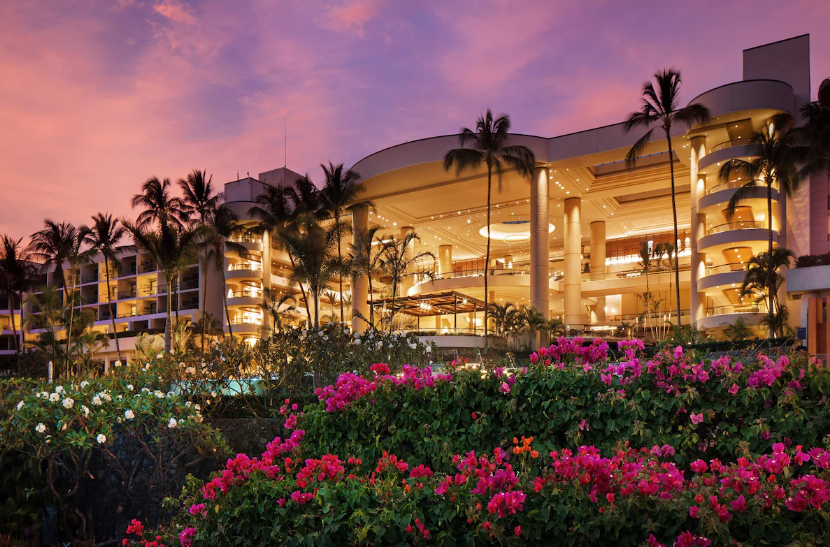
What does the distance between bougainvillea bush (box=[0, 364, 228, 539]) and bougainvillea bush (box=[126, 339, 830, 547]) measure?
448 centimetres

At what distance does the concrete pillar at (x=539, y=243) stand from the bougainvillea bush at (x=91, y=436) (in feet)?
86.3

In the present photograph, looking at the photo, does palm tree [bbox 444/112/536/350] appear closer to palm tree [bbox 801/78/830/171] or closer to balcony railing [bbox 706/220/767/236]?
balcony railing [bbox 706/220/767/236]

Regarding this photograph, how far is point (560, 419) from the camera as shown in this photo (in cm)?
636

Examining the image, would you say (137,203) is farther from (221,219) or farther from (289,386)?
(289,386)

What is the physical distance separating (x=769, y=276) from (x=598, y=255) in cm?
1814

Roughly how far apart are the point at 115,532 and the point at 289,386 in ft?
16.9

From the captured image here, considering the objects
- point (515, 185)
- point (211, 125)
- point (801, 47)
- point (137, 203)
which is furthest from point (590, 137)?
point (137, 203)

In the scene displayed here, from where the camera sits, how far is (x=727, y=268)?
32.1m

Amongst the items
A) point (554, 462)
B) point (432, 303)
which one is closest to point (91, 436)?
point (554, 462)

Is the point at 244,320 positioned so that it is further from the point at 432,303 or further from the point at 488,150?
the point at 488,150

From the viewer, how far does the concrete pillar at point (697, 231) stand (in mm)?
32062

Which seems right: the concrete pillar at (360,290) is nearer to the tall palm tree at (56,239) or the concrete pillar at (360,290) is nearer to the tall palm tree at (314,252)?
the tall palm tree at (314,252)

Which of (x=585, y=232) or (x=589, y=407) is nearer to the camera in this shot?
(x=589, y=407)

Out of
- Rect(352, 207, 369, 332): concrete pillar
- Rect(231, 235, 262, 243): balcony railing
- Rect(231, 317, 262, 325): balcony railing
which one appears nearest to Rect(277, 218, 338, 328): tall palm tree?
Rect(352, 207, 369, 332): concrete pillar
